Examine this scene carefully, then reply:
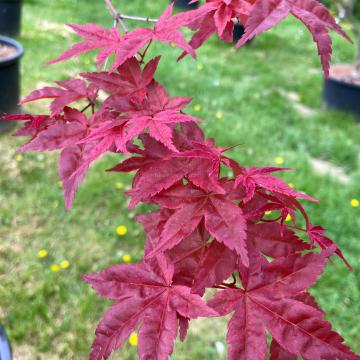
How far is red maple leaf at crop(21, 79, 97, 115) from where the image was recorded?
0.90 metres

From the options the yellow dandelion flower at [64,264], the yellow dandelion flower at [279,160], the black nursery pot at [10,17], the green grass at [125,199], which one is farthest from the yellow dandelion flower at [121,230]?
the black nursery pot at [10,17]

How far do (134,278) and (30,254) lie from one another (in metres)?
1.32

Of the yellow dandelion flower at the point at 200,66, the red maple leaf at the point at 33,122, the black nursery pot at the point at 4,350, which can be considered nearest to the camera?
the red maple leaf at the point at 33,122

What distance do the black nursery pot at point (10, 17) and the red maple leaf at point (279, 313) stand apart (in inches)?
165

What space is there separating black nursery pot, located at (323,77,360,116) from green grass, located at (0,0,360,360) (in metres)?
0.10

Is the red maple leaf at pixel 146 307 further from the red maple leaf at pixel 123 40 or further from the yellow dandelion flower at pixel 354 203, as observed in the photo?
the yellow dandelion flower at pixel 354 203

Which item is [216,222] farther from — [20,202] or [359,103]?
[359,103]

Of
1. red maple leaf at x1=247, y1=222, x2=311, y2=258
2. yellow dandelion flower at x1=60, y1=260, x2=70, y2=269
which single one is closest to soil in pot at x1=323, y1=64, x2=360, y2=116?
yellow dandelion flower at x1=60, y1=260, x2=70, y2=269

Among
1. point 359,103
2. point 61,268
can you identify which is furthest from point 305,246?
point 359,103

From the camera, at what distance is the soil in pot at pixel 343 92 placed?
3270 millimetres

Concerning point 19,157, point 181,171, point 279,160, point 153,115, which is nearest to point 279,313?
point 181,171

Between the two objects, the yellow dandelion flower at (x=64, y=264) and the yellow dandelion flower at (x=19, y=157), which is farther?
the yellow dandelion flower at (x=19, y=157)

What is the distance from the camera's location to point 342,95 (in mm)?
3318

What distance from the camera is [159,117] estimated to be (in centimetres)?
76
